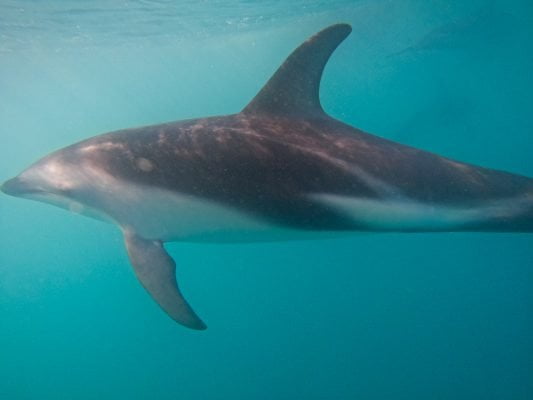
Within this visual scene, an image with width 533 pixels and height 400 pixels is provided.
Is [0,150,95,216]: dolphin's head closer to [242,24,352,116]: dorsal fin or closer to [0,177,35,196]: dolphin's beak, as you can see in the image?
[0,177,35,196]: dolphin's beak

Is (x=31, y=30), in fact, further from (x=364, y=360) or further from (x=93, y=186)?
(x=364, y=360)

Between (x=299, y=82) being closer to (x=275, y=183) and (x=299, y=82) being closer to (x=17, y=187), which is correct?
(x=275, y=183)

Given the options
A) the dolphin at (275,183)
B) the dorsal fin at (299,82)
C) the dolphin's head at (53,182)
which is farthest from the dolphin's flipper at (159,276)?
the dorsal fin at (299,82)

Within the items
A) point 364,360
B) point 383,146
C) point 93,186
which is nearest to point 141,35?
point 364,360

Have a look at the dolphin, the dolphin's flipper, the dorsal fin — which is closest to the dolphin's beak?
the dolphin

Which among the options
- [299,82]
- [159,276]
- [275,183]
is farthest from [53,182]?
[299,82]

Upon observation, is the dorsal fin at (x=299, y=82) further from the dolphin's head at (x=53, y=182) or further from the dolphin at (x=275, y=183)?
the dolphin's head at (x=53, y=182)

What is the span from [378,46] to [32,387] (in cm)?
3913

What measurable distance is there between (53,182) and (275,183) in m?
3.64

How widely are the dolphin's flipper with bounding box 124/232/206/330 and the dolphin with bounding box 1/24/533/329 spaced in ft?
0.05

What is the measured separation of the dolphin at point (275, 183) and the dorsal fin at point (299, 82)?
13 mm

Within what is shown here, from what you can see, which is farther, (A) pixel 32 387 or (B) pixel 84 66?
(B) pixel 84 66

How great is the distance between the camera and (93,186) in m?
6.61

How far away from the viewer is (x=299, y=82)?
6074 mm
